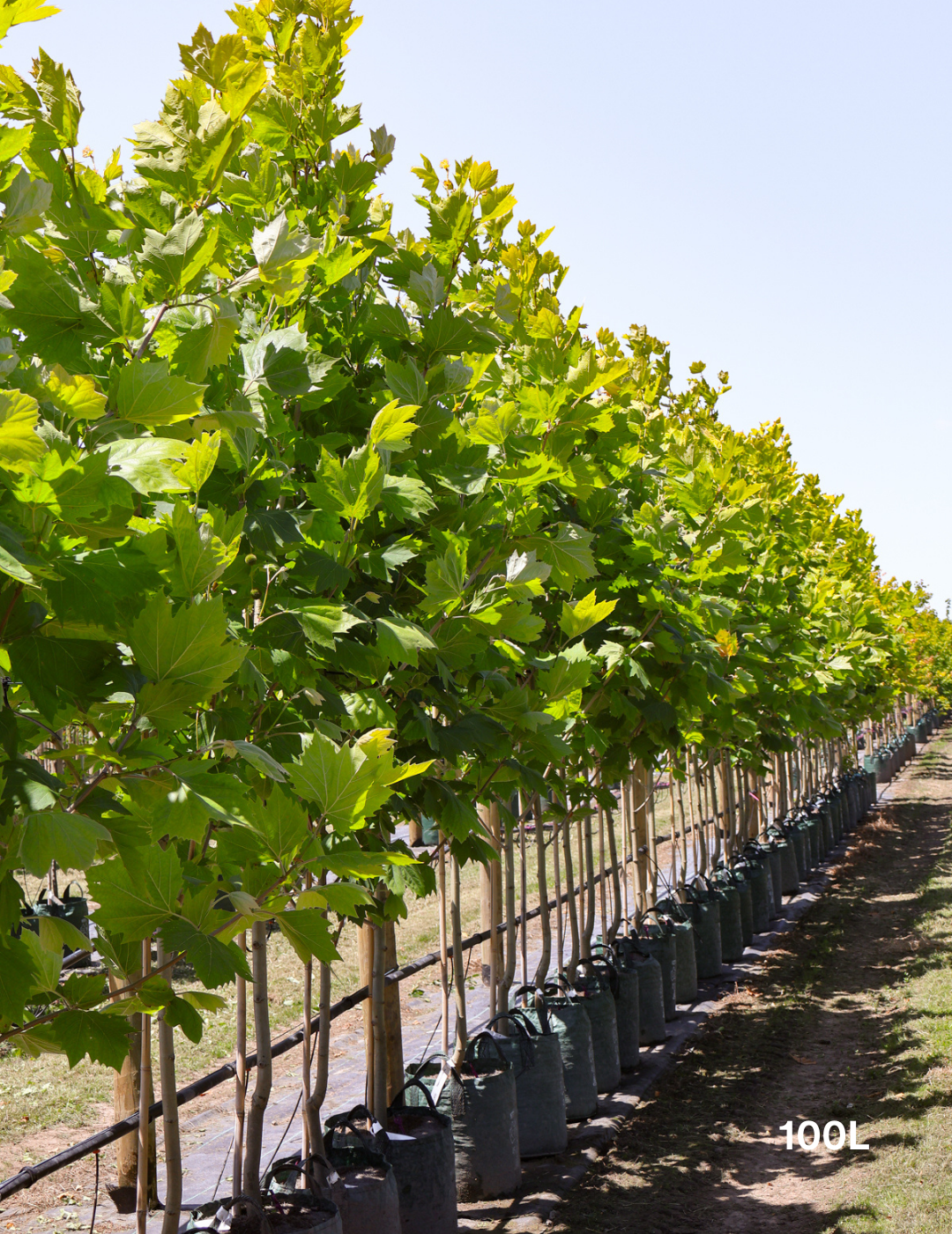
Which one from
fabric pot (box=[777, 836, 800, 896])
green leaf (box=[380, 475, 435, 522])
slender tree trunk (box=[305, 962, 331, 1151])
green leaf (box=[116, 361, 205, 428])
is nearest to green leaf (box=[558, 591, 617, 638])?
green leaf (box=[380, 475, 435, 522])

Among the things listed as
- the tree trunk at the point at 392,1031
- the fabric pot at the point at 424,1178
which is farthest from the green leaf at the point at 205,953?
the tree trunk at the point at 392,1031

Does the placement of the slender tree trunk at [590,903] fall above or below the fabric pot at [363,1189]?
above

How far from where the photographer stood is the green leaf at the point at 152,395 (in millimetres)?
1293

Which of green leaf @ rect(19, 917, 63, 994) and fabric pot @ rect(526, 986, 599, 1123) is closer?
green leaf @ rect(19, 917, 63, 994)

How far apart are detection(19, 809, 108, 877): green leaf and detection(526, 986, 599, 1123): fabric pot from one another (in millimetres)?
4703

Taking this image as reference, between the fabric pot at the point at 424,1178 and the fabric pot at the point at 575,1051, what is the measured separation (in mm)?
1556

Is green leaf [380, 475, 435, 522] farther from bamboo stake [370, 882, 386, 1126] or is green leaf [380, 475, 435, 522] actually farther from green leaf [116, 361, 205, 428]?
bamboo stake [370, 882, 386, 1126]

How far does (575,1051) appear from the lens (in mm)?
5562

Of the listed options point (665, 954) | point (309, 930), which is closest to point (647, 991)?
point (665, 954)

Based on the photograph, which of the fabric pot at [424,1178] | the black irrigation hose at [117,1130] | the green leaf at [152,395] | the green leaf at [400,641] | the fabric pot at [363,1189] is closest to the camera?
the green leaf at [152,395]

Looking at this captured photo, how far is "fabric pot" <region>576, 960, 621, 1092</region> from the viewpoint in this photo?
19.6 feet

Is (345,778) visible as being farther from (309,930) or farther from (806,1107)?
(806,1107)

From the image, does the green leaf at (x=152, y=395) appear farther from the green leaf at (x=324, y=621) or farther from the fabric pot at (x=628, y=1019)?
the fabric pot at (x=628, y=1019)

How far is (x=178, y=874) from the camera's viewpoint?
4.51 feet
